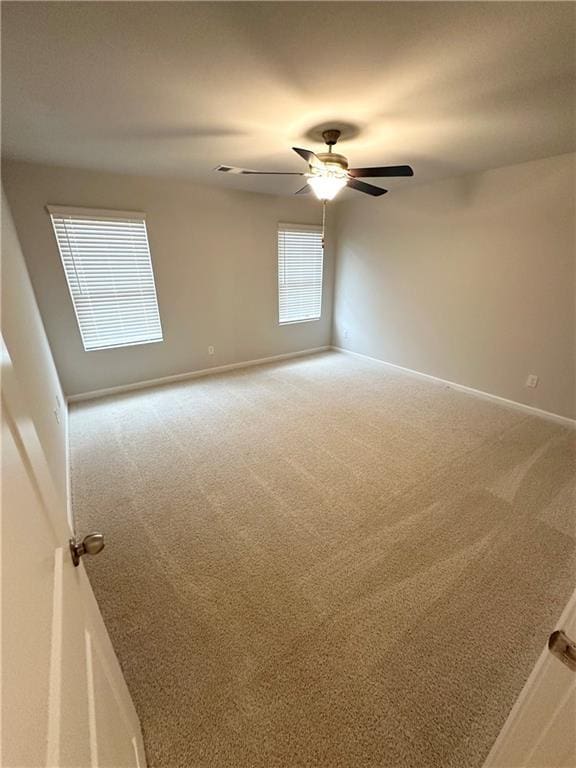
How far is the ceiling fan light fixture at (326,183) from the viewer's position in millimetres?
2104

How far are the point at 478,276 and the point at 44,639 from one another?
4.04 meters

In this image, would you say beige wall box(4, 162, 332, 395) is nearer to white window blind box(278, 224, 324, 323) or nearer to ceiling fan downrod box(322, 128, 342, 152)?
white window blind box(278, 224, 324, 323)

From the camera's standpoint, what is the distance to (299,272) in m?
4.62

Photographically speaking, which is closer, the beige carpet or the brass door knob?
the brass door knob

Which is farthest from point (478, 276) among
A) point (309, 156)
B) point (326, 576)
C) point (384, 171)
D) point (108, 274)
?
point (108, 274)

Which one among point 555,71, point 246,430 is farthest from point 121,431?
point 555,71

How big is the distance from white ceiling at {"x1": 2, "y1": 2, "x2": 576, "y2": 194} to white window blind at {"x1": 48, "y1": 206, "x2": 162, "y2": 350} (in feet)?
2.32

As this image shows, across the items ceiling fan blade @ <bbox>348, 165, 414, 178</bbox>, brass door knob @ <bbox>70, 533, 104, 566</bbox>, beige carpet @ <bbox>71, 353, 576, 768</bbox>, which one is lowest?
beige carpet @ <bbox>71, 353, 576, 768</bbox>

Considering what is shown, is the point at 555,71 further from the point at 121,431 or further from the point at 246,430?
the point at 121,431

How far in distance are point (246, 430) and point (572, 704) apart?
8.35ft

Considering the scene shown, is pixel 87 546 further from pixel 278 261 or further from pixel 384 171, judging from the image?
pixel 278 261

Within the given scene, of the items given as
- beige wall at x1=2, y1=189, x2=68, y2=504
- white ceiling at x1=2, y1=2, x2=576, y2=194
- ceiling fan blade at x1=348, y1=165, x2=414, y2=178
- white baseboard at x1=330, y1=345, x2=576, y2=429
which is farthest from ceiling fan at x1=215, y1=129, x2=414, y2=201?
white baseboard at x1=330, y1=345, x2=576, y2=429

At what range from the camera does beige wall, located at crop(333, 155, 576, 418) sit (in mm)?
2859

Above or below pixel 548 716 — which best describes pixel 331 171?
above
